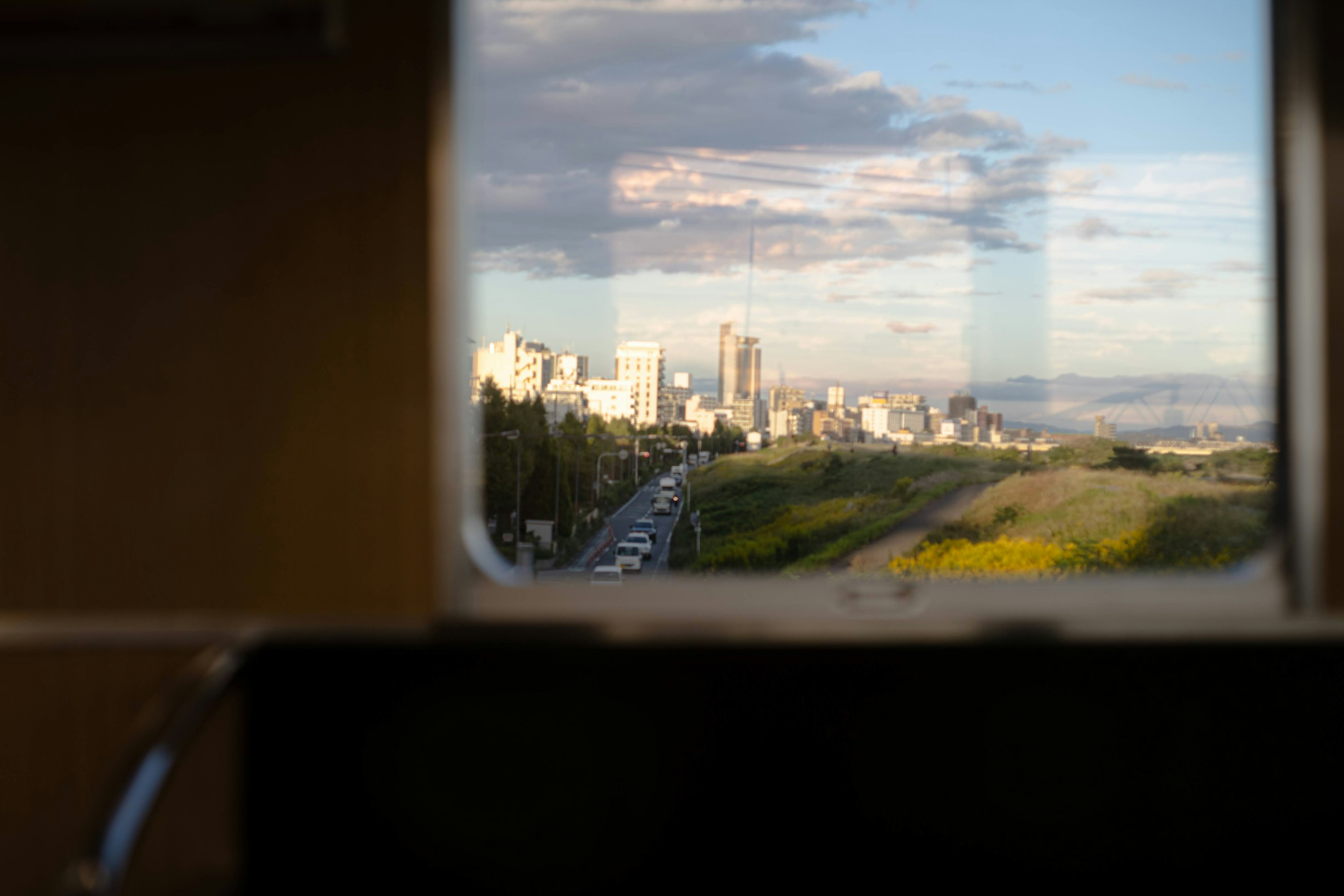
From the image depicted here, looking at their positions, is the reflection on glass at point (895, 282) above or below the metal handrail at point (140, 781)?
above

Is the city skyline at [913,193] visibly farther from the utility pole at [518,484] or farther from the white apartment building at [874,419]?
the utility pole at [518,484]

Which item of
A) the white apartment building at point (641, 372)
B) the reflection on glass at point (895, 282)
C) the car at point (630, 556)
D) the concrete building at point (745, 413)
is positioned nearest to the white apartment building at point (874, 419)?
the reflection on glass at point (895, 282)

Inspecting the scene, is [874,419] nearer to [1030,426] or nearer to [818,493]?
[818,493]

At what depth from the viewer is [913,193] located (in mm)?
1974

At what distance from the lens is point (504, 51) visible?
5.96 feet

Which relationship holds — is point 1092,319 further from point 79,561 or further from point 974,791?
point 79,561

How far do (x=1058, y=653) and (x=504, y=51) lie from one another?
1.56m

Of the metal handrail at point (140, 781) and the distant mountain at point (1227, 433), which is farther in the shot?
the distant mountain at point (1227, 433)

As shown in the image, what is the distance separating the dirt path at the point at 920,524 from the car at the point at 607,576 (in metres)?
0.54

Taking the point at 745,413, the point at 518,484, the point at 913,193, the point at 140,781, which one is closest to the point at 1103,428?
the point at 913,193

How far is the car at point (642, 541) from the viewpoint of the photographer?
6.07ft

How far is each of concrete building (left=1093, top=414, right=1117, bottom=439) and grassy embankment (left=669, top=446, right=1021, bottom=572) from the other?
191mm

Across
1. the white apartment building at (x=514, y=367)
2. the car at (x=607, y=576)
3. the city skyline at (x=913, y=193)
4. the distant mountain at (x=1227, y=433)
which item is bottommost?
the car at (x=607, y=576)

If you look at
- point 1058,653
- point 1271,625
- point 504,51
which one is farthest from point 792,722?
point 504,51
